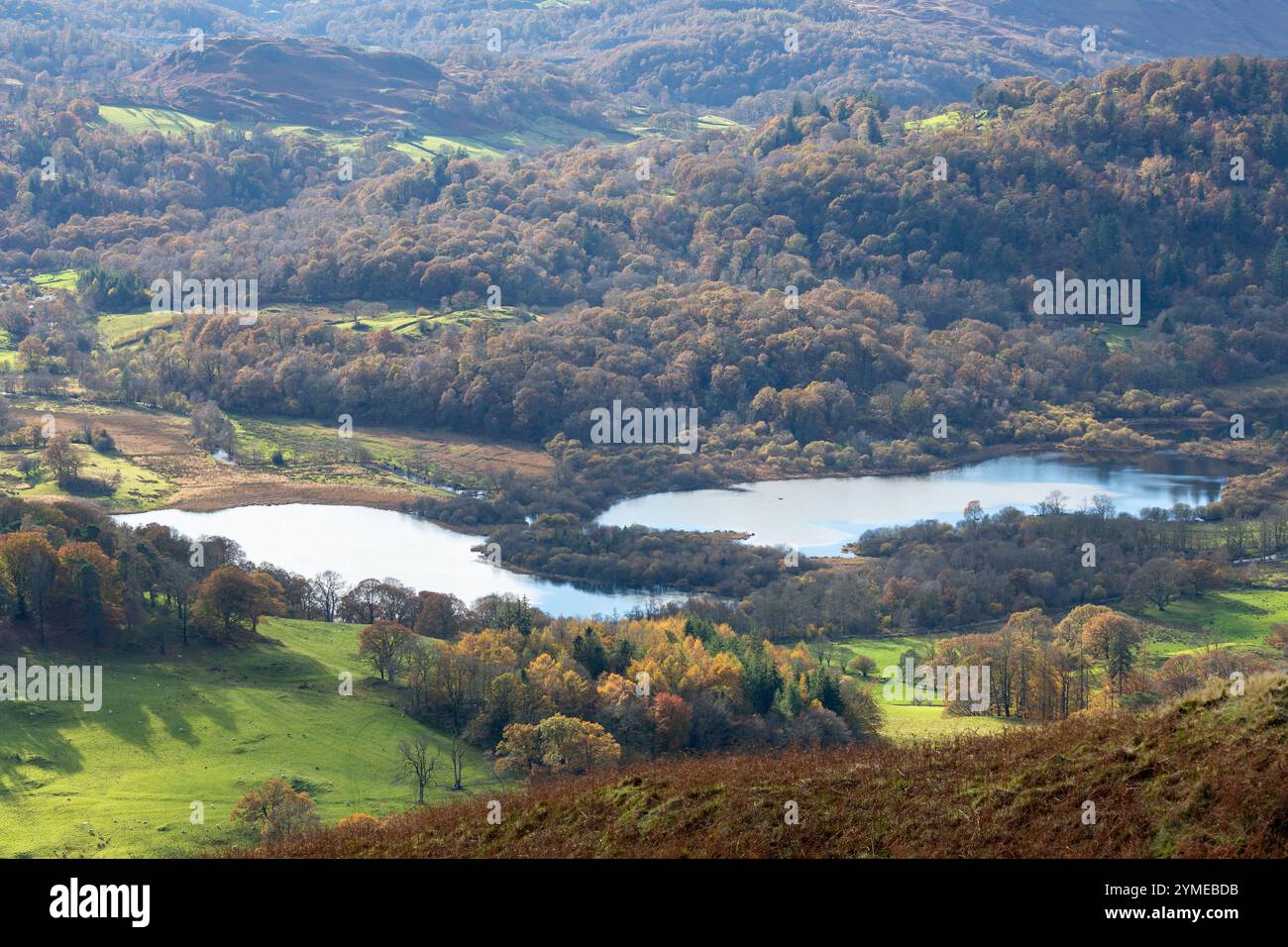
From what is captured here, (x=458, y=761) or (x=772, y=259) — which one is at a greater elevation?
(x=772, y=259)

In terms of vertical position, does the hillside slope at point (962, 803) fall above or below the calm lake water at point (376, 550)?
above

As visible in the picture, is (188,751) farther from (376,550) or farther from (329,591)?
(376,550)

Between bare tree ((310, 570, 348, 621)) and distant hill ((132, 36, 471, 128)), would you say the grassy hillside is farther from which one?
distant hill ((132, 36, 471, 128))

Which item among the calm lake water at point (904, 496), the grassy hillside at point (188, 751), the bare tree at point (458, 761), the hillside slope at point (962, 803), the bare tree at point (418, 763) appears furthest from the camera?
the calm lake water at point (904, 496)

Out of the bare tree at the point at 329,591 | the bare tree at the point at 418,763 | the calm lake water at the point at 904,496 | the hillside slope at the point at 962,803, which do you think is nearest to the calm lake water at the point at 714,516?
the calm lake water at the point at 904,496

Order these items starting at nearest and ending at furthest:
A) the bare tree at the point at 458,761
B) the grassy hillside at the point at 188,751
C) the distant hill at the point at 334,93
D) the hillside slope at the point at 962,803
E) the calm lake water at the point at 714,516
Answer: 1. the hillside slope at the point at 962,803
2. the grassy hillside at the point at 188,751
3. the bare tree at the point at 458,761
4. the calm lake water at the point at 714,516
5. the distant hill at the point at 334,93

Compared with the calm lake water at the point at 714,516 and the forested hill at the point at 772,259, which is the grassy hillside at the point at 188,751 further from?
the forested hill at the point at 772,259

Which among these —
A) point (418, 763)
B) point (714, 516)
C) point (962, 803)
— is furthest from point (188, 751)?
point (714, 516)
